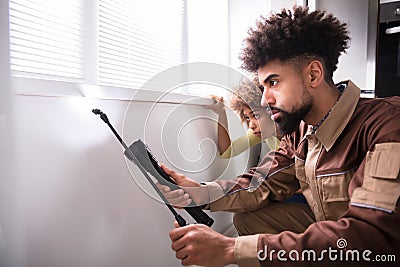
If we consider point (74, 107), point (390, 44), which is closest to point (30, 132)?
point (74, 107)

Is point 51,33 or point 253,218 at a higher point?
point 51,33

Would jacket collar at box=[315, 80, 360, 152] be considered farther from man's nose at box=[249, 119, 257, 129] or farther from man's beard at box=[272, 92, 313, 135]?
man's nose at box=[249, 119, 257, 129]

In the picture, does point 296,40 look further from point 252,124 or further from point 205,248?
point 205,248

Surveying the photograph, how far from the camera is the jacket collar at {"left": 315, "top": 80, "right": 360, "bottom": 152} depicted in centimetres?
99

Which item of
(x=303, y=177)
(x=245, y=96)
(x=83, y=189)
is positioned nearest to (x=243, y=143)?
(x=245, y=96)

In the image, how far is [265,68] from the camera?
1119 millimetres

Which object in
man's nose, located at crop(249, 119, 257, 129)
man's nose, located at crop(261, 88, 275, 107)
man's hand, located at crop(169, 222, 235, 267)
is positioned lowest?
man's hand, located at crop(169, 222, 235, 267)

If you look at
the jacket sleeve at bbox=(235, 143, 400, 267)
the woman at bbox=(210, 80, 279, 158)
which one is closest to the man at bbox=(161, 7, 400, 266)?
the jacket sleeve at bbox=(235, 143, 400, 267)

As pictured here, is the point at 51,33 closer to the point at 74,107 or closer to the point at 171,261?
the point at 74,107

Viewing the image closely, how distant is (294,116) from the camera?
109 cm

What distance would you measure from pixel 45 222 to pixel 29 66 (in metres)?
0.40

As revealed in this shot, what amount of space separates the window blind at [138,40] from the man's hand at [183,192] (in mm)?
358

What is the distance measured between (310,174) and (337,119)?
7.4 inches

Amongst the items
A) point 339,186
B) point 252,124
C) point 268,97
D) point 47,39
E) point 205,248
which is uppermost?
point 47,39
